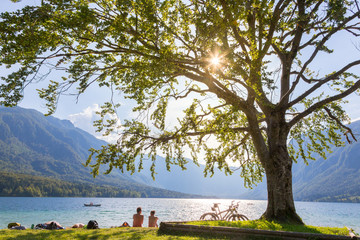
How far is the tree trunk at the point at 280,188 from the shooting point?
11.2m

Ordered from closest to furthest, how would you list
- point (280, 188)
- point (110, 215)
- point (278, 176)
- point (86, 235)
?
point (86, 235) < point (280, 188) < point (278, 176) < point (110, 215)

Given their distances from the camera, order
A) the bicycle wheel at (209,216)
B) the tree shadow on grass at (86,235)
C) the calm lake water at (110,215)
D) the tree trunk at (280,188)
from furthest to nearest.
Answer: the calm lake water at (110,215) < the bicycle wheel at (209,216) < the tree trunk at (280,188) < the tree shadow on grass at (86,235)

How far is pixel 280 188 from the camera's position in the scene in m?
11.5

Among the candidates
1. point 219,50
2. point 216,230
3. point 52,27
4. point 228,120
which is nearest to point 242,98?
point 228,120

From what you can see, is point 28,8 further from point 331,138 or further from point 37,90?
point 331,138

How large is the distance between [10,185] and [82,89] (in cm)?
20546

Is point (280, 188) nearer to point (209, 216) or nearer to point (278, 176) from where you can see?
point (278, 176)

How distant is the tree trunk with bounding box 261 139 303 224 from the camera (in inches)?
440

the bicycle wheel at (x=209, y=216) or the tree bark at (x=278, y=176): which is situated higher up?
the tree bark at (x=278, y=176)

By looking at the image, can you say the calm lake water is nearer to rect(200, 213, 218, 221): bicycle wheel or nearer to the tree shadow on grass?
rect(200, 213, 218, 221): bicycle wheel

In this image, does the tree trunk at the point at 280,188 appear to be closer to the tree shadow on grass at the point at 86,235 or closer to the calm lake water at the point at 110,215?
the calm lake water at the point at 110,215

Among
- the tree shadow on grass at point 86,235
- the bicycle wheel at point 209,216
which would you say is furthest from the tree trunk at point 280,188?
the tree shadow on grass at point 86,235

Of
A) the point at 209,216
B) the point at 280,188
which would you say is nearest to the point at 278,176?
the point at 280,188

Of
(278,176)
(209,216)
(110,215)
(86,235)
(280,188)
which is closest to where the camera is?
(86,235)
